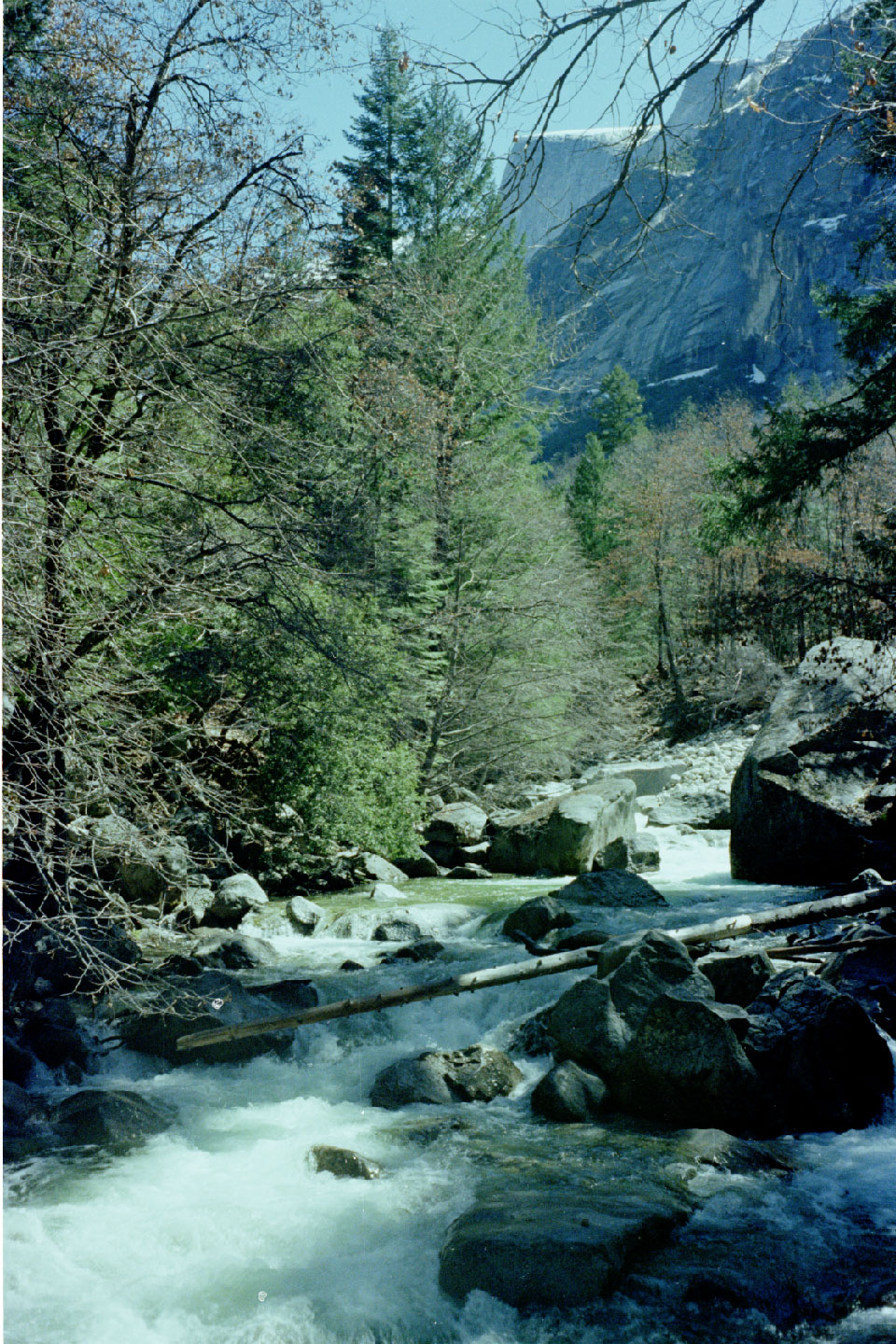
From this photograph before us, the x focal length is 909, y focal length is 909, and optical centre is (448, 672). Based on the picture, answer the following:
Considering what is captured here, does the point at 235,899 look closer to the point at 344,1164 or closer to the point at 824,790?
the point at 344,1164

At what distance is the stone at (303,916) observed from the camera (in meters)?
9.73

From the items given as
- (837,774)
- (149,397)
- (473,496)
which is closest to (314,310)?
(149,397)

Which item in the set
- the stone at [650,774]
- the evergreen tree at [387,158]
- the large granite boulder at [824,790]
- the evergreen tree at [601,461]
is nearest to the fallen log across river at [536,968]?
the large granite boulder at [824,790]

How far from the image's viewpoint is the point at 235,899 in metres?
9.95

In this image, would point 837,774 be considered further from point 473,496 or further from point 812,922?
point 473,496

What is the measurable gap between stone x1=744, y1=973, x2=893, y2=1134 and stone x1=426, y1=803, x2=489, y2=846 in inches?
353

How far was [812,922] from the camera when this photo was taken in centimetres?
802

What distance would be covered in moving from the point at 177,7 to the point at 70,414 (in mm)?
2983

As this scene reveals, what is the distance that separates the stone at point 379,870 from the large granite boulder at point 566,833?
167cm

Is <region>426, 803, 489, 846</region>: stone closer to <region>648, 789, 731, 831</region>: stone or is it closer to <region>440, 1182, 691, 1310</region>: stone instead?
<region>648, 789, 731, 831</region>: stone

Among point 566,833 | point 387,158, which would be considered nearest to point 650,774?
point 566,833

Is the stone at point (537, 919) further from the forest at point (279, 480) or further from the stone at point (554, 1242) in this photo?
the stone at point (554, 1242)

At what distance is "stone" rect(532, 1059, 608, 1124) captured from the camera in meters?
5.40

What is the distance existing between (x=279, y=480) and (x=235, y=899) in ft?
17.1
